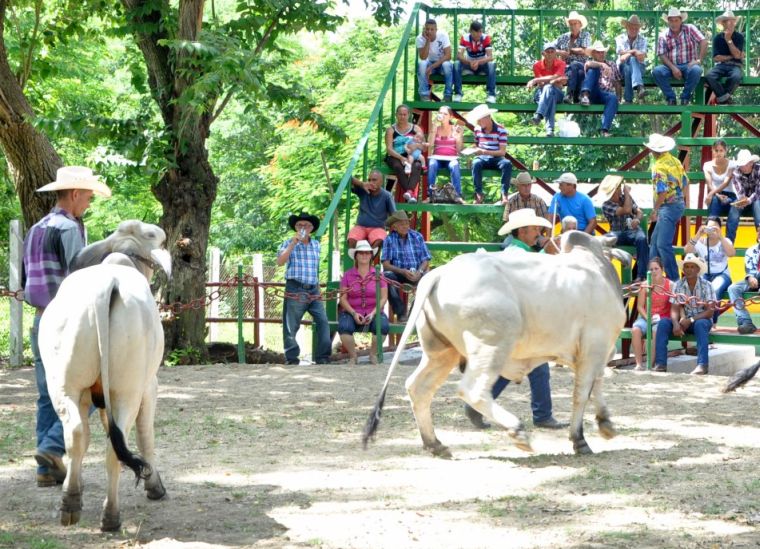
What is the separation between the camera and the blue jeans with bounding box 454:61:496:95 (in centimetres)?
1733

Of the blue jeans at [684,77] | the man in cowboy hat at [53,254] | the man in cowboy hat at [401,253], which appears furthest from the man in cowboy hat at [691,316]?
the man in cowboy hat at [53,254]

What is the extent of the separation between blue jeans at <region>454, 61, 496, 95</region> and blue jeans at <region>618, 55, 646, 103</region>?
6.00 feet

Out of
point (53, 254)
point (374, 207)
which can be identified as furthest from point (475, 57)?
point (53, 254)

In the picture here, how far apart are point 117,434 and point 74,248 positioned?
1435mm

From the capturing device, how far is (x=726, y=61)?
17.1 metres

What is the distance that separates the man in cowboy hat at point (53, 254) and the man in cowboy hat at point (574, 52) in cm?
1094

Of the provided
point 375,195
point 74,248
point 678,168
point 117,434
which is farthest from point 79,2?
point 117,434

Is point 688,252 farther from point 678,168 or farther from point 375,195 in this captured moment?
point 375,195

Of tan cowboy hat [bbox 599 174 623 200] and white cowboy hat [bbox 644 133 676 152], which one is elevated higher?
white cowboy hat [bbox 644 133 676 152]

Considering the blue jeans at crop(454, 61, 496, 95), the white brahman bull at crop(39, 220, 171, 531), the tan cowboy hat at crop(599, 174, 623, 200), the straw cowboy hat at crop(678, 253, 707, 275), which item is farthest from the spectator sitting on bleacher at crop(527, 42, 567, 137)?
the white brahman bull at crop(39, 220, 171, 531)

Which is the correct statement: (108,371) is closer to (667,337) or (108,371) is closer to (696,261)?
(667,337)

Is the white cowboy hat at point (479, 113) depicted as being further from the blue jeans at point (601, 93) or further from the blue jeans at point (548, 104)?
the blue jeans at point (601, 93)

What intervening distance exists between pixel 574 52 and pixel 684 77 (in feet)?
5.60

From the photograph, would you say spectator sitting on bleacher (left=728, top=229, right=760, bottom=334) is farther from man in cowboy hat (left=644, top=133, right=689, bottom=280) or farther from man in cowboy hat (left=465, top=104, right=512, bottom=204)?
man in cowboy hat (left=465, top=104, right=512, bottom=204)
